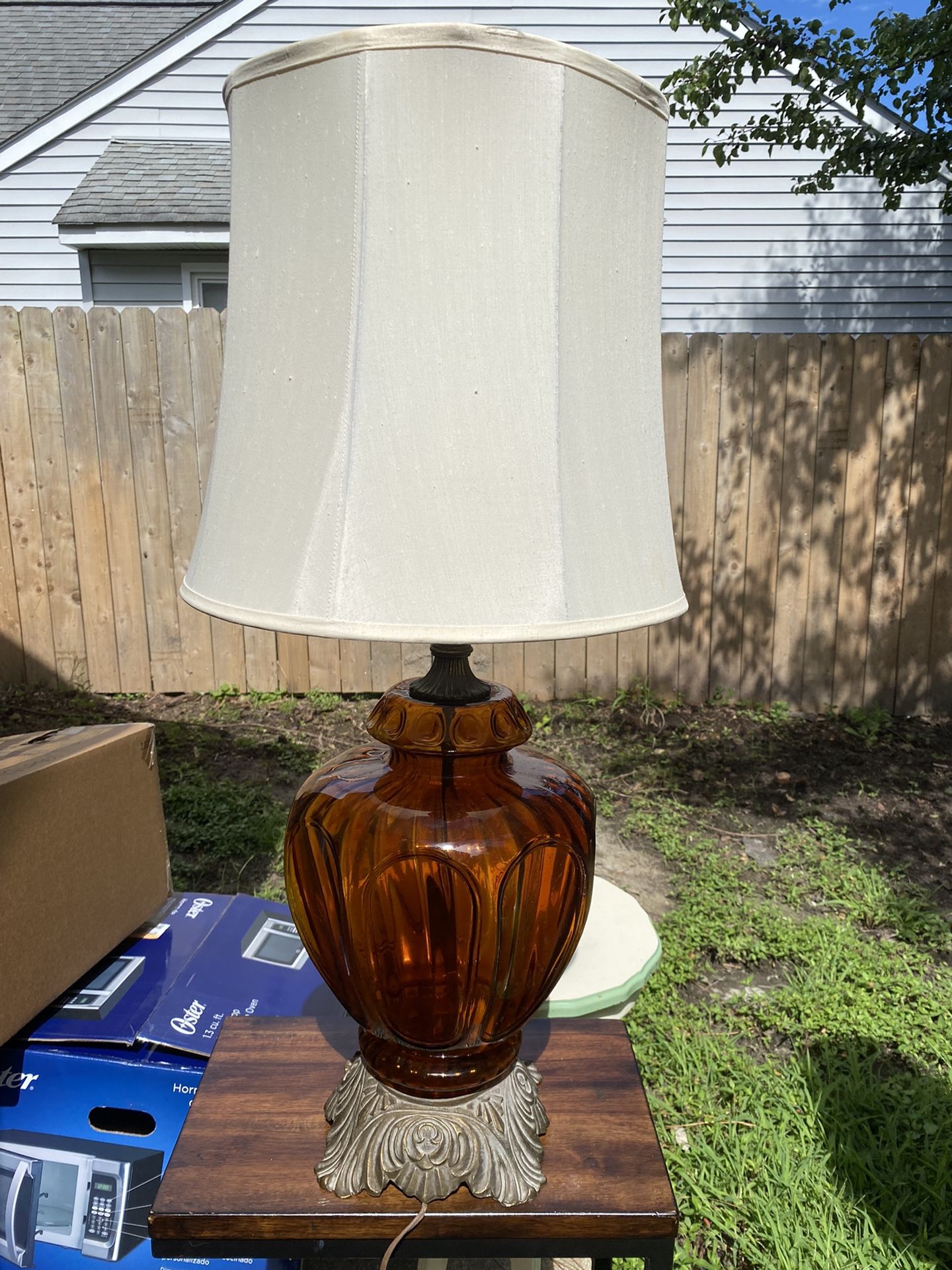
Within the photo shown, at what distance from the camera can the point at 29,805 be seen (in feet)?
4.10

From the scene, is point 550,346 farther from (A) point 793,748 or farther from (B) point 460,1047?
(A) point 793,748

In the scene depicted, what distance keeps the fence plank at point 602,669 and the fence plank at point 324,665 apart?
1.16 meters

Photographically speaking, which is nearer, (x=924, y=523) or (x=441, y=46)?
(x=441, y=46)

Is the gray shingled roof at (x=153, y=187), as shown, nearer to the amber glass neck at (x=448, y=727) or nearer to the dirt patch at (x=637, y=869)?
the dirt patch at (x=637, y=869)

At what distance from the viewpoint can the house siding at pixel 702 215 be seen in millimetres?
6219

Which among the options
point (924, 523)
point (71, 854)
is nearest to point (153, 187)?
point (924, 523)

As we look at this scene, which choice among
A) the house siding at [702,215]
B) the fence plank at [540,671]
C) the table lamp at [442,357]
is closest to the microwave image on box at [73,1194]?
the table lamp at [442,357]

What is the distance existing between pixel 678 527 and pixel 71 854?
10.1ft

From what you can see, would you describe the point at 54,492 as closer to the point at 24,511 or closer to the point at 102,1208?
the point at 24,511

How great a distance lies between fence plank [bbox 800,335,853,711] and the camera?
377 centimetres

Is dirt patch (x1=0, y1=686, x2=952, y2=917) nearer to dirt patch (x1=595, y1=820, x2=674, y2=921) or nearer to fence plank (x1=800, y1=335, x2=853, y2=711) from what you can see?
dirt patch (x1=595, y1=820, x2=674, y2=921)

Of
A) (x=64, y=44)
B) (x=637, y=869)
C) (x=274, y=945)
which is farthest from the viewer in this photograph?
(x=64, y=44)

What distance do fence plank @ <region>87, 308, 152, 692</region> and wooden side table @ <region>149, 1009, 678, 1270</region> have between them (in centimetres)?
316

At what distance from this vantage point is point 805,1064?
1969 mm
